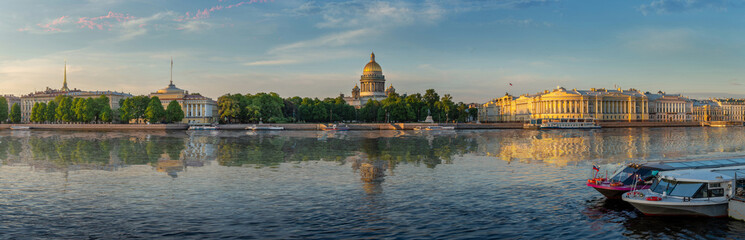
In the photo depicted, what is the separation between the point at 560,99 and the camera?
588 ft

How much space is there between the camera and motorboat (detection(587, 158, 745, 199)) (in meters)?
21.3

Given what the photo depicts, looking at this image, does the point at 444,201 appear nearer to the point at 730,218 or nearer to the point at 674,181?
the point at 674,181

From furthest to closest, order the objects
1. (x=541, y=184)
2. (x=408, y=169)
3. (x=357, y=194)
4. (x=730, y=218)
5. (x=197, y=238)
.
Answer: (x=408, y=169) → (x=541, y=184) → (x=357, y=194) → (x=730, y=218) → (x=197, y=238)

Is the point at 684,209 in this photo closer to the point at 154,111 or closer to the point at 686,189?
the point at 686,189

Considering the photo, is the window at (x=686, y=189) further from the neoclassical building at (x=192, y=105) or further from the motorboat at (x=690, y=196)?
the neoclassical building at (x=192, y=105)

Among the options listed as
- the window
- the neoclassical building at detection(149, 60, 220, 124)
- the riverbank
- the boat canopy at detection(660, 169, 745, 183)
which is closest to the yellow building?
the neoclassical building at detection(149, 60, 220, 124)

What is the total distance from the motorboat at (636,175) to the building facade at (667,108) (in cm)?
18480

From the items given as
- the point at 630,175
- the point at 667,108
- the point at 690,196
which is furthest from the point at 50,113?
the point at 667,108

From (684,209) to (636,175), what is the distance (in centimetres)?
425

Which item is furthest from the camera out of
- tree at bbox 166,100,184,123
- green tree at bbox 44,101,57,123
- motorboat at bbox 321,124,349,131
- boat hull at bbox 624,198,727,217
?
green tree at bbox 44,101,57,123

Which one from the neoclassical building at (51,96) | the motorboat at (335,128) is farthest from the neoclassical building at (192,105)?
the motorboat at (335,128)

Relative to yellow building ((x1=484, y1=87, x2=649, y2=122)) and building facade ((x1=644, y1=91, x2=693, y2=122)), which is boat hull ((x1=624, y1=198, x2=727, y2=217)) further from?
building facade ((x1=644, y1=91, x2=693, y2=122))

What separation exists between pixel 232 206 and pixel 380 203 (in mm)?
5655

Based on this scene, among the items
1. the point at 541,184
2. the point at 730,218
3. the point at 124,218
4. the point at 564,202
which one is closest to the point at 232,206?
the point at 124,218
